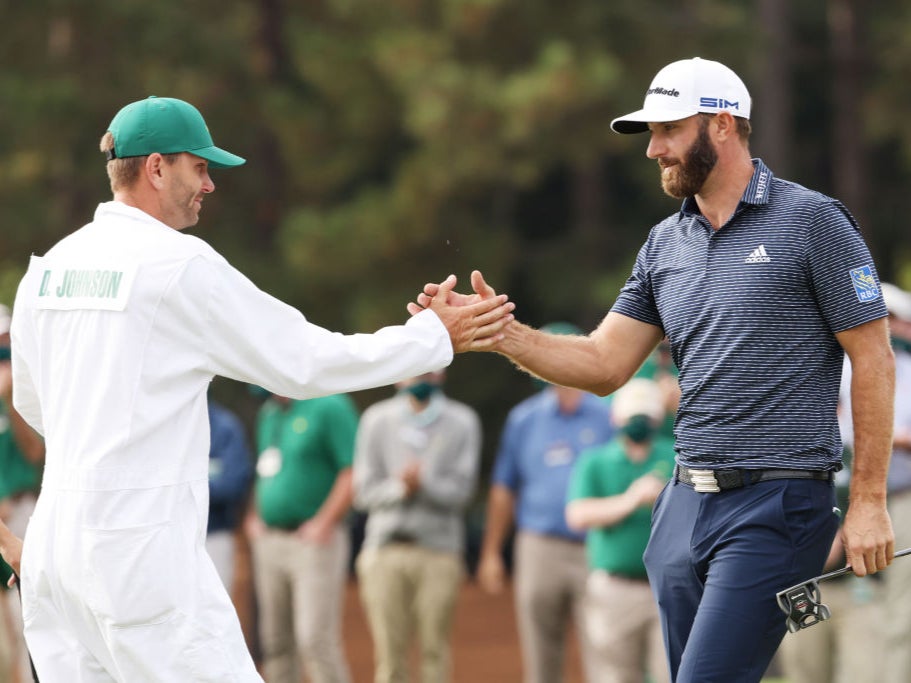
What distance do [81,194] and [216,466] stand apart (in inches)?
379

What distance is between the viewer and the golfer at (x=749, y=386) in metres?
4.76

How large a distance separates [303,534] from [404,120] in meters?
8.68

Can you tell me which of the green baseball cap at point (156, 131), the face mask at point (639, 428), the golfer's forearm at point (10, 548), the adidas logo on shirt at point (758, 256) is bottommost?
the face mask at point (639, 428)

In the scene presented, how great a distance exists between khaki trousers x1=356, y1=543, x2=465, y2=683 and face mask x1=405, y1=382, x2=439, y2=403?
0.93 m

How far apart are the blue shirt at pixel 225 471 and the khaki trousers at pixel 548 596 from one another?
1.86 meters

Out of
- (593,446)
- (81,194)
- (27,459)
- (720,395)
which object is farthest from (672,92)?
(81,194)

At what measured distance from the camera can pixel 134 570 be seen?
14.5 ft

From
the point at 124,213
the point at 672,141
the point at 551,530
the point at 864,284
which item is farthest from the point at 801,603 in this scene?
the point at 551,530

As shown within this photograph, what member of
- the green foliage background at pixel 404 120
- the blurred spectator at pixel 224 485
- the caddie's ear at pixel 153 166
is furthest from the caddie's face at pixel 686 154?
the green foliage background at pixel 404 120

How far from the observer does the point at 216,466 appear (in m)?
10.2

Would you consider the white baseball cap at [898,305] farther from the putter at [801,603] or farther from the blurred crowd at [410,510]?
the putter at [801,603]

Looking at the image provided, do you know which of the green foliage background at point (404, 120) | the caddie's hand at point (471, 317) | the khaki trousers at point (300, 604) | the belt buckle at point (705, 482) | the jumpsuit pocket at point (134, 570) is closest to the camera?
the jumpsuit pocket at point (134, 570)

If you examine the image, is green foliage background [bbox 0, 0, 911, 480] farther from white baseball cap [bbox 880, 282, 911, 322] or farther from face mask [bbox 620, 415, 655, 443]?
face mask [bbox 620, 415, 655, 443]

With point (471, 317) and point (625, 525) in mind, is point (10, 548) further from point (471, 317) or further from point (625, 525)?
point (625, 525)
